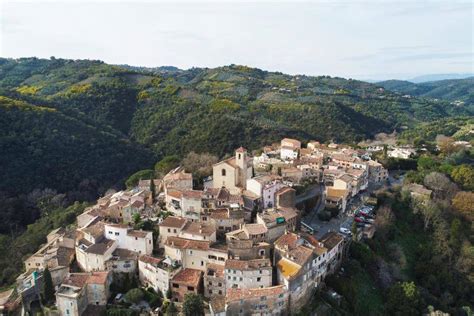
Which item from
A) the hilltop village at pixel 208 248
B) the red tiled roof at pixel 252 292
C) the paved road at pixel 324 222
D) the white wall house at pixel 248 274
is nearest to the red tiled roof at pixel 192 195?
the hilltop village at pixel 208 248

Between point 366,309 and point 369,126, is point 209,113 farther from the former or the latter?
point 366,309

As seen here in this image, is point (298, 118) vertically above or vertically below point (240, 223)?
above

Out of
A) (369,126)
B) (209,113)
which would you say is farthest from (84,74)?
(369,126)

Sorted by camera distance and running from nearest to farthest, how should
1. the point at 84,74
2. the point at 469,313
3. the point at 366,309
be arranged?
the point at 366,309
the point at 469,313
the point at 84,74

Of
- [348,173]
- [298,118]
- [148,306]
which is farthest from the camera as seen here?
[298,118]

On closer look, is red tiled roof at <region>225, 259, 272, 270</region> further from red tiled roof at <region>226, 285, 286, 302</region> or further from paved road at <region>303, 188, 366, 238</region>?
paved road at <region>303, 188, 366, 238</region>

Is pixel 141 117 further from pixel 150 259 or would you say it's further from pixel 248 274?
pixel 248 274

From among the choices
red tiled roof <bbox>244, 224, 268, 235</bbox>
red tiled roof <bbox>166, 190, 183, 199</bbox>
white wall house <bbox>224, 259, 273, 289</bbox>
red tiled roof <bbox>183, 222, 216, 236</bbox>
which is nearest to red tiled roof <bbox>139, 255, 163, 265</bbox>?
red tiled roof <bbox>183, 222, 216, 236</bbox>
